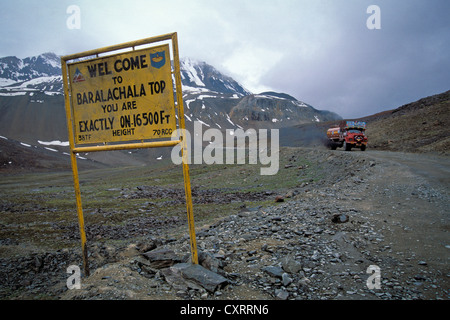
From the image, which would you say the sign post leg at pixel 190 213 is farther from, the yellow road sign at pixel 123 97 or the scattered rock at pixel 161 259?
the yellow road sign at pixel 123 97

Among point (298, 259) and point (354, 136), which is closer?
point (298, 259)

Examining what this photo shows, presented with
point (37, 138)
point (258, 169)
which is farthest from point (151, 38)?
point (37, 138)

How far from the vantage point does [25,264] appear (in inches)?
335

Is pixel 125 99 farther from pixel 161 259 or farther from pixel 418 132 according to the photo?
pixel 418 132

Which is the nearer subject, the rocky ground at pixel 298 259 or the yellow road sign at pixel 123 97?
the rocky ground at pixel 298 259

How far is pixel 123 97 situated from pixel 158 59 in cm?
111

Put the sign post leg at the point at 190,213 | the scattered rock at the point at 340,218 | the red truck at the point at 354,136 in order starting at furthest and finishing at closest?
1. the red truck at the point at 354,136
2. the scattered rock at the point at 340,218
3. the sign post leg at the point at 190,213

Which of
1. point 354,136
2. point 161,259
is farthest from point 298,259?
point 354,136

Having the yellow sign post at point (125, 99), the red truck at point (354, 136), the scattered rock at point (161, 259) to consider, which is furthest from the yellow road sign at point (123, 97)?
the red truck at point (354, 136)

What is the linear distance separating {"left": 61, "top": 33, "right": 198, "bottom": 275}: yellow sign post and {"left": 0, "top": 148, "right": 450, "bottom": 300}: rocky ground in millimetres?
920

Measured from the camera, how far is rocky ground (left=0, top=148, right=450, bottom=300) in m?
4.75

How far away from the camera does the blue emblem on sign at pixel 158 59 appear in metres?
5.22

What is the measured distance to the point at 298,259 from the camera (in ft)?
19.1
